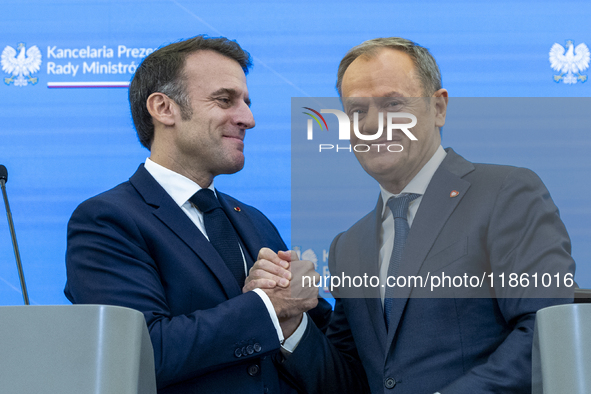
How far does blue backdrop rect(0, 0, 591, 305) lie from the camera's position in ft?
9.25

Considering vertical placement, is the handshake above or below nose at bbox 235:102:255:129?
below

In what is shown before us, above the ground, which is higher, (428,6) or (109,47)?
(428,6)

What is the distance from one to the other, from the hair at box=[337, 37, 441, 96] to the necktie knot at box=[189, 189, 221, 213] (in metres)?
0.52

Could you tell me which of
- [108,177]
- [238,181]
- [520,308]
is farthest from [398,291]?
[108,177]

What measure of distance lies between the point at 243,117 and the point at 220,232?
0.48 metres

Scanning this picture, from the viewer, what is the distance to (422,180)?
71.4 inches

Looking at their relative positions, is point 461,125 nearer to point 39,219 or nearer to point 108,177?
point 108,177

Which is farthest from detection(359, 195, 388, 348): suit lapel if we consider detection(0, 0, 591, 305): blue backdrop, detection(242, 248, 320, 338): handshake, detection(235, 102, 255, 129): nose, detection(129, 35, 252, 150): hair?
detection(0, 0, 591, 305): blue backdrop

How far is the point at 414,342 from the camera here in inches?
65.7

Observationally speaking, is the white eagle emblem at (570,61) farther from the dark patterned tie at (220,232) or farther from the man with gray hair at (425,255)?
the dark patterned tie at (220,232)

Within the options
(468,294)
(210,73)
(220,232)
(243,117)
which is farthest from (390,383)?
(210,73)

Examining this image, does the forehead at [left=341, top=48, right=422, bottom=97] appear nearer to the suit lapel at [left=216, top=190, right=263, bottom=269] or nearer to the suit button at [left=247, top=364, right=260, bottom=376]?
the suit lapel at [left=216, top=190, right=263, bottom=269]

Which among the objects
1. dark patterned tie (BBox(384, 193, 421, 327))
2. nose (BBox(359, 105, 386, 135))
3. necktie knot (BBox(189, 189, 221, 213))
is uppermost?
nose (BBox(359, 105, 386, 135))

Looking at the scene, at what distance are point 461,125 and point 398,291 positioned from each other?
0.52 metres
